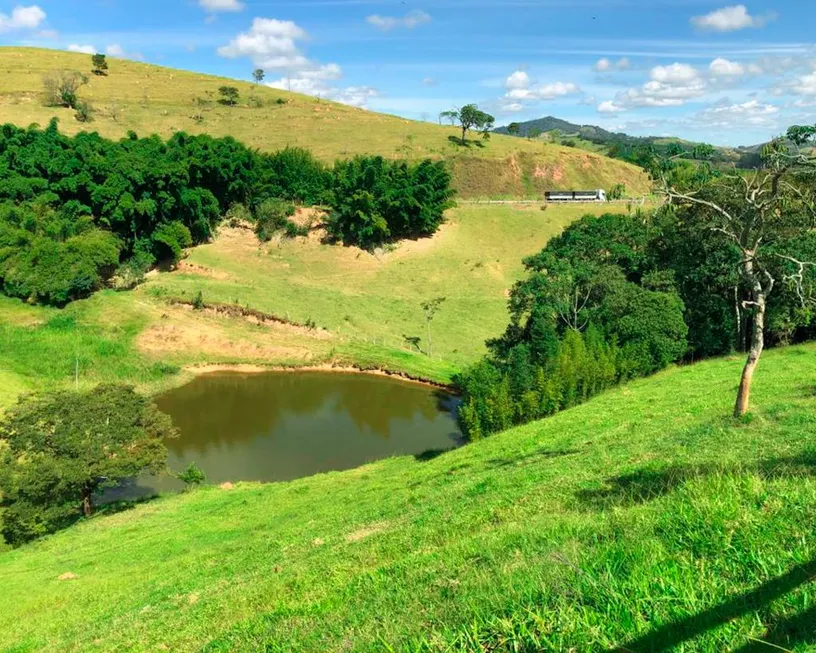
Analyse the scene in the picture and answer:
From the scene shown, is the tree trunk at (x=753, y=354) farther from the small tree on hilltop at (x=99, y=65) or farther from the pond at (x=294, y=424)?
the small tree on hilltop at (x=99, y=65)

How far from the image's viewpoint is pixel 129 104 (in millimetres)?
87500

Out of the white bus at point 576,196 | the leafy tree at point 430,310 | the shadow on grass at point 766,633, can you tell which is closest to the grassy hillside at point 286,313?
the leafy tree at point 430,310

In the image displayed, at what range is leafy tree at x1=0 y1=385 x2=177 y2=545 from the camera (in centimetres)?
2056

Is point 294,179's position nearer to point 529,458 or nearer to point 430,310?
point 430,310

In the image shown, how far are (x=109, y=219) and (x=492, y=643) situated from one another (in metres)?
54.9

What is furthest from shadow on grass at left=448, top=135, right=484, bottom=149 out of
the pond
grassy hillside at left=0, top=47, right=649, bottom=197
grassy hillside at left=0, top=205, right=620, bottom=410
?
the pond

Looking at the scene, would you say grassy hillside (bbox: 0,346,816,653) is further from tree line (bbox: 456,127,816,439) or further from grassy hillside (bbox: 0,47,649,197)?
grassy hillside (bbox: 0,47,649,197)

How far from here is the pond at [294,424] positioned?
28.3 metres

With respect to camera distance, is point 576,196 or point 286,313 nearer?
point 286,313

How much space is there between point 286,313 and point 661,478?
41.2m

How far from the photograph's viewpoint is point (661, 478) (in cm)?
841

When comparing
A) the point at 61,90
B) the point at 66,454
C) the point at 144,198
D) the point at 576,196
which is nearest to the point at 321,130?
the point at 61,90

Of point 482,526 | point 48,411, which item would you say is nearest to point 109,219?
point 48,411

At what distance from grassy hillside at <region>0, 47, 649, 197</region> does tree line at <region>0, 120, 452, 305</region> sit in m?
17.1
